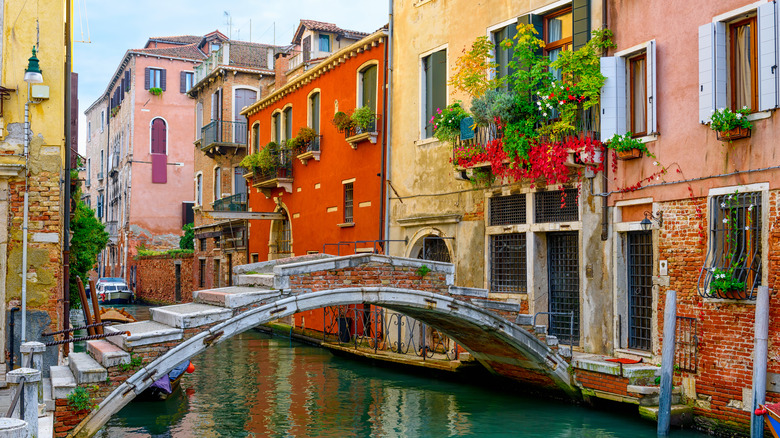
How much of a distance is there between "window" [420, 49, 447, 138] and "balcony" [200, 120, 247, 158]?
11.1 meters

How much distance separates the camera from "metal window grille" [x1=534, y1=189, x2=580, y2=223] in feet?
36.3

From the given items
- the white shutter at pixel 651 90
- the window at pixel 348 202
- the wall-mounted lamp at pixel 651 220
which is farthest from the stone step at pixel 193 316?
Result: the window at pixel 348 202

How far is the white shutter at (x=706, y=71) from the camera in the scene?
8.77 meters

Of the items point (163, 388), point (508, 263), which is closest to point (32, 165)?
point (163, 388)

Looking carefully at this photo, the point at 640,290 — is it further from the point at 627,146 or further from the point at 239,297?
the point at 239,297

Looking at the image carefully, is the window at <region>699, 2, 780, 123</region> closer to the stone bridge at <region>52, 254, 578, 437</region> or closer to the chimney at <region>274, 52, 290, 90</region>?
the stone bridge at <region>52, 254, 578, 437</region>

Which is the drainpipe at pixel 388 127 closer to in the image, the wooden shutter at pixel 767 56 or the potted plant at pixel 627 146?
the potted plant at pixel 627 146

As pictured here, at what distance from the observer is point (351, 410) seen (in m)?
11.1

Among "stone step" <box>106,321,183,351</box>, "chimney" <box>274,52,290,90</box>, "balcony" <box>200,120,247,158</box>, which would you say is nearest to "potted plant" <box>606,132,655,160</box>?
"stone step" <box>106,321,183,351</box>

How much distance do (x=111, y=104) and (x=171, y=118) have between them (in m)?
6.95

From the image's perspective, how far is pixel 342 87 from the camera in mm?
17062

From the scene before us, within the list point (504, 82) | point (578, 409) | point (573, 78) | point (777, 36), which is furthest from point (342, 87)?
point (777, 36)

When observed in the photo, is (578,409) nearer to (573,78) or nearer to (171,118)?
(573,78)

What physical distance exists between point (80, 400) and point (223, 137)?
1721cm
